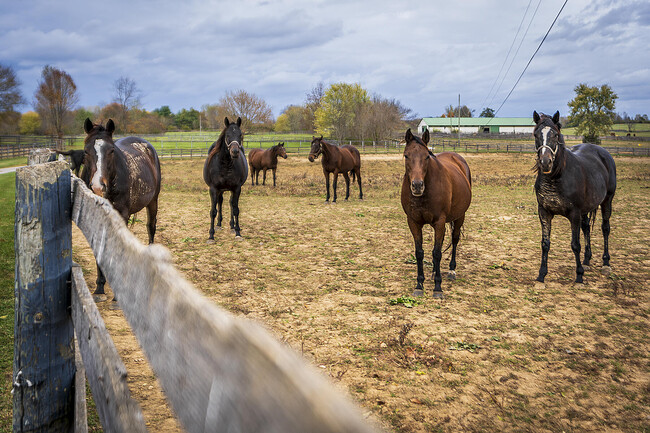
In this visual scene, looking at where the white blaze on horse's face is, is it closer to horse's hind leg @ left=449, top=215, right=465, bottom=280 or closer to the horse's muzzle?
the horse's muzzle

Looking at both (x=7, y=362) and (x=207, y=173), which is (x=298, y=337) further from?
(x=207, y=173)

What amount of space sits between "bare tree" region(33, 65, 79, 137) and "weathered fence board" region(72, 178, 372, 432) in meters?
46.3

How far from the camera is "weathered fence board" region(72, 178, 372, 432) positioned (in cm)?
47

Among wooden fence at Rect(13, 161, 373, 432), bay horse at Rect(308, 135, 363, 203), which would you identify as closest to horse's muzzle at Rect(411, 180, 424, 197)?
wooden fence at Rect(13, 161, 373, 432)

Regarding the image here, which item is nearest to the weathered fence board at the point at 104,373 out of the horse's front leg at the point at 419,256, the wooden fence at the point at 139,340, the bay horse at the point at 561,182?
the wooden fence at the point at 139,340

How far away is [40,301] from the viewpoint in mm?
1709

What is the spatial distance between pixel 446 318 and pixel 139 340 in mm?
4863

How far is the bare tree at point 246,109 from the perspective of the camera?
1761 inches

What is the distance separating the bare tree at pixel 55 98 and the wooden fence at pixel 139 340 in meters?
45.1

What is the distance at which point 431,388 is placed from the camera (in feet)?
12.1

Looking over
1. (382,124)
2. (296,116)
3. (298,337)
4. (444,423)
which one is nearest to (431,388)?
(444,423)

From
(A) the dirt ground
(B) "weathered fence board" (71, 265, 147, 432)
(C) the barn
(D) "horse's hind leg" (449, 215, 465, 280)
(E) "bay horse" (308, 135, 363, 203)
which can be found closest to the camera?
(B) "weathered fence board" (71, 265, 147, 432)

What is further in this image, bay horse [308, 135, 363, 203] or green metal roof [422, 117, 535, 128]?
green metal roof [422, 117, 535, 128]

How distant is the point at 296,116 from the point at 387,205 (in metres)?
62.6
